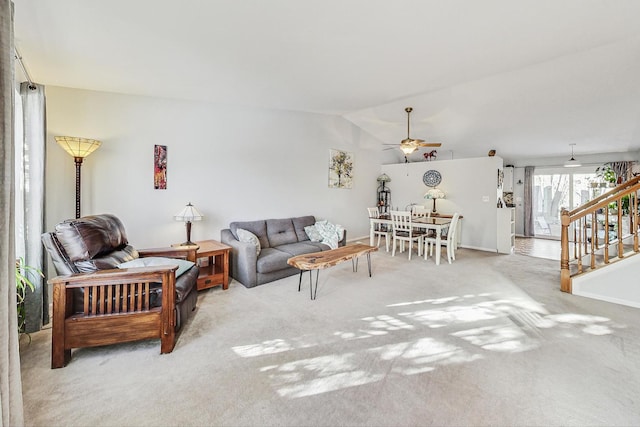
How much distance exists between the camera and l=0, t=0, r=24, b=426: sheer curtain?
1.06 m

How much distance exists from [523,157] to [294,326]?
8635mm

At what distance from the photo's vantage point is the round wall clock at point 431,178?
6.87 meters

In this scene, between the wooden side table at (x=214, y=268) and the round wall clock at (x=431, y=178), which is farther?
the round wall clock at (x=431, y=178)

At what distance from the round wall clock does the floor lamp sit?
21.9ft

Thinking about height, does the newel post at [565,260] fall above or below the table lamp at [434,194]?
below

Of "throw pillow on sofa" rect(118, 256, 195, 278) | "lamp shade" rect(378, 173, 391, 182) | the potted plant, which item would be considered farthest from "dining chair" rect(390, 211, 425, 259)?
the potted plant

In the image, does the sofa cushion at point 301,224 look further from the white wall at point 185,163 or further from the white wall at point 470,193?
the white wall at point 470,193

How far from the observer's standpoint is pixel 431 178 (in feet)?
23.0

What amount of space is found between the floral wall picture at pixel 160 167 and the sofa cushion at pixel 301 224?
2.27m

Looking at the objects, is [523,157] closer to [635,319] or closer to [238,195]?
[635,319]

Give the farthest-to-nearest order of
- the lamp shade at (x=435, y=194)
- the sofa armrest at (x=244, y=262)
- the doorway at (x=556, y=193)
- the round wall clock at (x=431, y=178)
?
the doorway at (x=556, y=193) < the round wall clock at (x=431, y=178) < the lamp shade at (x=435, y=194) < the sofa armrest at (x=244, y=262)

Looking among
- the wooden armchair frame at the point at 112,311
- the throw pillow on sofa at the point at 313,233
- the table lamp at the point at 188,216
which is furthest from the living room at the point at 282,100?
the throw pillow on sofa at the point at 313,233

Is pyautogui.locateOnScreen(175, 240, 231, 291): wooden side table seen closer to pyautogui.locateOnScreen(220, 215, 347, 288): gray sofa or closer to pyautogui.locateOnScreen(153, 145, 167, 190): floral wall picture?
pyautogui.locateOnScreen(220, 215, 347, 288): gray sofa

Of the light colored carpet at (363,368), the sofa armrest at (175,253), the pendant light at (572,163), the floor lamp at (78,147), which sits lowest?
the light colored carpet at (363,368)
